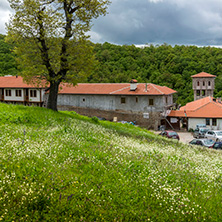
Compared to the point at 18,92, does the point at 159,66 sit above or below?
above

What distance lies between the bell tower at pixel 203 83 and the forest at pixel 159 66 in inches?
156

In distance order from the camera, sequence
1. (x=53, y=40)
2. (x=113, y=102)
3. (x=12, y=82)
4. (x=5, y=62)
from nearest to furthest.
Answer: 1. (x=53, y=40)
2. (x=113, y=102)
3. (x=12, y=82)
4. (x=5, y=62)

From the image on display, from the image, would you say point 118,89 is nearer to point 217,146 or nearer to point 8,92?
point 8,92

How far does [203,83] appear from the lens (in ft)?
280

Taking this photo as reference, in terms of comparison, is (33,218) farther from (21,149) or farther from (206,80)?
(206,80)

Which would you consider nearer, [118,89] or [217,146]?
[217,146]

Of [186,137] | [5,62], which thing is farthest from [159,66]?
[186,137]

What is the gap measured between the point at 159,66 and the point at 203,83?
2001cm

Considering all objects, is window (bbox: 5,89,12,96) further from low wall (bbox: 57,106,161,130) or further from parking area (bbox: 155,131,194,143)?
parking area (bbox: 155,131,194,143)

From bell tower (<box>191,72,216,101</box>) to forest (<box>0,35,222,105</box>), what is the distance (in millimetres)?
3972

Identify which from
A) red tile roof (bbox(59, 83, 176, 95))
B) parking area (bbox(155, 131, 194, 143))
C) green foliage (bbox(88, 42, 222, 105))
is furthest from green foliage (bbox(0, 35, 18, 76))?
parking area (bbox(155, 131, 194, 143))

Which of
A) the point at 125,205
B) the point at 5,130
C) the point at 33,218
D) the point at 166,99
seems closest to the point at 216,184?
the point at 125,205

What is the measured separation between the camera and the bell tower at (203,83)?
84.5 meters

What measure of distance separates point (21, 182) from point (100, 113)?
44.7 meters
